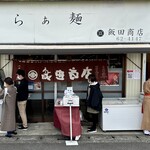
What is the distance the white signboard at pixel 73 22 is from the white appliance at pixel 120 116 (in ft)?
6.65

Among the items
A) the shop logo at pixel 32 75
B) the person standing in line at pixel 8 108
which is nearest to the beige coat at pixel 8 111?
the person standing in line at pixel 8 108

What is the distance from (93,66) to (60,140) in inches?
105

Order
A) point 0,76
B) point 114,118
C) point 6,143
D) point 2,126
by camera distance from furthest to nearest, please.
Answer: point 0,76 → point 114,118 → point 2,126 → point 6,143

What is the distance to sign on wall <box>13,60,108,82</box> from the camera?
29.5 ft

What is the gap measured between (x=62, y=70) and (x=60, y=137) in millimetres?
2173

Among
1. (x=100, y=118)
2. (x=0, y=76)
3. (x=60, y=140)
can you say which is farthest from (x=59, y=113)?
(x=0, y=76)

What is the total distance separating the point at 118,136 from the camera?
321 inches

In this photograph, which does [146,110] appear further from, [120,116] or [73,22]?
[73,22]

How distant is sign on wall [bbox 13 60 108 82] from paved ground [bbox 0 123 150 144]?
1.61m

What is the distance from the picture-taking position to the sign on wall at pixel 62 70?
899 cm

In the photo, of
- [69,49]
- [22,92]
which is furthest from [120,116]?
[22,92]

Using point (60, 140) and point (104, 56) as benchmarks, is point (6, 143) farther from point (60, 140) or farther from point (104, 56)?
point (104, 56)

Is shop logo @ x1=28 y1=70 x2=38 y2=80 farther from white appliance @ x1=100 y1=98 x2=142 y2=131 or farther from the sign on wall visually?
white appliance @ x1=100 y1=98 x2=142 y2=131

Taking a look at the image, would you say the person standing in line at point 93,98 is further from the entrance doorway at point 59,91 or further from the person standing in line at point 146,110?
the person standing in line at point 146,110
